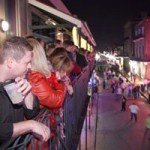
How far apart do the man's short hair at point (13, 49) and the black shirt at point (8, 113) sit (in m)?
0.28

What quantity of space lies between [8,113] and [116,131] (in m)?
25.0

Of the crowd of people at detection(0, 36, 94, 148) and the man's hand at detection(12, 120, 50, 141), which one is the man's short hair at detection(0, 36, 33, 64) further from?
the man's hand at detection(12, 120, 50, 141)

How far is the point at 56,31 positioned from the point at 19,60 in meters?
12.2

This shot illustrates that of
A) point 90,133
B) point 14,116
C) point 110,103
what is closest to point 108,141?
point 90,133

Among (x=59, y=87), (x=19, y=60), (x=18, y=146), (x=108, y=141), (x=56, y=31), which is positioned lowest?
(x=108, y=141)

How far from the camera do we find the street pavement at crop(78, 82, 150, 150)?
23895 mm

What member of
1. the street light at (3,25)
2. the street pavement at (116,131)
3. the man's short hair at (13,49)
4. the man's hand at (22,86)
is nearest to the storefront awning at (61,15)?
the street light at (3,25)

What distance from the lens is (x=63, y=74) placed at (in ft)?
17.7

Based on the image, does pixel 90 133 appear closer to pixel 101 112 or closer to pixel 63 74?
pixel 101 112

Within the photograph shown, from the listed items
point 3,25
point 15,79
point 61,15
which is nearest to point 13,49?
point 15,79

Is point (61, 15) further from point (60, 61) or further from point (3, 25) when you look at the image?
point (60, 61)

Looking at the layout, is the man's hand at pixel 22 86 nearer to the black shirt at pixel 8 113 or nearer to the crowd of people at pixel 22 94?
the crowd of people at pixel 22 94

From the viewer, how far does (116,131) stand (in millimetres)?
27953

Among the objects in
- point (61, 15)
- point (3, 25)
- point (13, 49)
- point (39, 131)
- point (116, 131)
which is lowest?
point (116, 131)
